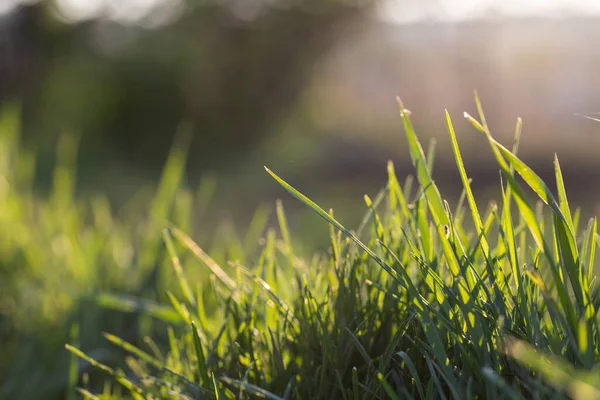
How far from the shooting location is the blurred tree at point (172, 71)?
7.07 meters

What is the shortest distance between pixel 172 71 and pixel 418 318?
6.79 meters

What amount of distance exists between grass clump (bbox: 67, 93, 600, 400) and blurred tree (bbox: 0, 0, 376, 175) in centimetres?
626

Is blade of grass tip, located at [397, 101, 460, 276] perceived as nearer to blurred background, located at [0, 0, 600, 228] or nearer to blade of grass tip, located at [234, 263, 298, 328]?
blade of grass tip, located at [234, 263, 298, 328]

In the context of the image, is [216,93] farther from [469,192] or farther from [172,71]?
[469,192]

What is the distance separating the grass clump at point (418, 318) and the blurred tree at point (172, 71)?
6255mm

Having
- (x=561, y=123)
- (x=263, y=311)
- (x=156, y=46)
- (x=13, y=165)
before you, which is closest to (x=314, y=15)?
Answer: (x=156, y=46)

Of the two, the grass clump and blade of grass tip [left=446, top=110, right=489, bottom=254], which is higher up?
blade of grass tip [left=446, top=110, right=489, bottom=254]

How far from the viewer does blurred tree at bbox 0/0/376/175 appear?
7.07 metres

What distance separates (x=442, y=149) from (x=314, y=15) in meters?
1.97

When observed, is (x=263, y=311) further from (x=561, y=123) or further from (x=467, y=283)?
(x=561, y=123)

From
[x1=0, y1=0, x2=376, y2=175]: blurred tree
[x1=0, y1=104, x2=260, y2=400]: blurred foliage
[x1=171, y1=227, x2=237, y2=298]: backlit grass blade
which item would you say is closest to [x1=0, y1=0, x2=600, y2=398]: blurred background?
[x1=0, y1=0, x2=376, y2=175]: blurred tree

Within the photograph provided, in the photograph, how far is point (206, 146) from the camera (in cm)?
719

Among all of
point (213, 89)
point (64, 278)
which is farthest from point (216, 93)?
point (64, 278)

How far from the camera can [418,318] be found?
63 cm
